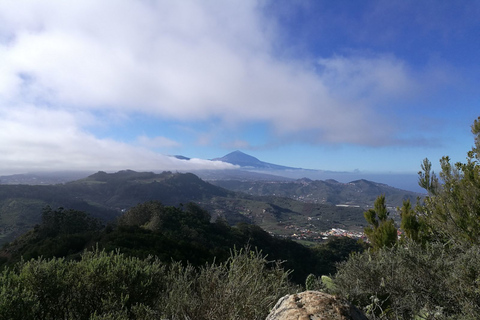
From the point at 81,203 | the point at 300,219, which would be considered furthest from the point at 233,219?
the point at 81,203

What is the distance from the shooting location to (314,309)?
2121 millimetres

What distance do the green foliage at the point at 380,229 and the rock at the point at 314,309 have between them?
746cm

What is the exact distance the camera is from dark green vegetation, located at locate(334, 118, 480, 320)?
12.3 feet

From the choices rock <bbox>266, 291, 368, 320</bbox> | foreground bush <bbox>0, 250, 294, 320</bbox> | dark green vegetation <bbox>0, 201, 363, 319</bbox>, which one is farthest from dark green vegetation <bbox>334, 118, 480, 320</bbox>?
foreground bush <bbox>0, 250, 294, 320</bbox>

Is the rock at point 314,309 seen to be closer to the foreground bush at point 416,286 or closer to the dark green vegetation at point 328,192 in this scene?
the foreground bush at point 416,286

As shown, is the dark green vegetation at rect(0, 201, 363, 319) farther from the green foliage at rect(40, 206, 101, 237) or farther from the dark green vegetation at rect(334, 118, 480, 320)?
the green foliage at rect(40, 206, 101, 237)

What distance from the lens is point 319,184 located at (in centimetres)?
19612

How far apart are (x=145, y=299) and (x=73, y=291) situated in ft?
3.54

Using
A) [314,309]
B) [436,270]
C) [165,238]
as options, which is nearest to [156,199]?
[165,238]

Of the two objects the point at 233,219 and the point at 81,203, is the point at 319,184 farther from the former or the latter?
the point at 81,203

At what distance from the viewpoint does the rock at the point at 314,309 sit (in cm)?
205

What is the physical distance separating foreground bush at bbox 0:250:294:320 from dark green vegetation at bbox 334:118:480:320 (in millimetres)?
1547

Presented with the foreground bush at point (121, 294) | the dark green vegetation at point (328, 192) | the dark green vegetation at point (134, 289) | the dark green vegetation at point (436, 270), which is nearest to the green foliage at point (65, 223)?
the dark green vegetation at point (134, 289)

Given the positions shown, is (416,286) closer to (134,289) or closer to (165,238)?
(134,289)
